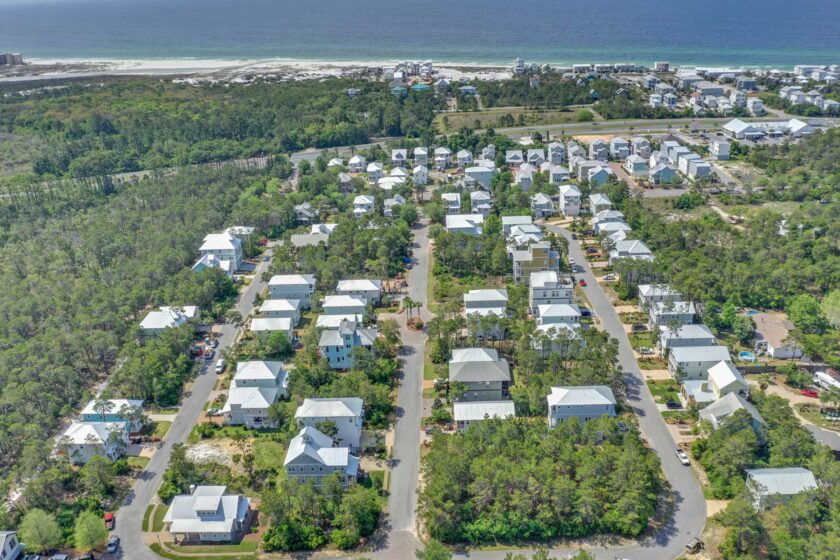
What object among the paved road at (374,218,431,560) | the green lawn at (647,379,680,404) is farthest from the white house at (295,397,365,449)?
the green lawn at (647,379,680,404)

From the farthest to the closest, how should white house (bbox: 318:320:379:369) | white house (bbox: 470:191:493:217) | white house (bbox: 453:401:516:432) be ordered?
white house (bbox: 470:191:493:217) → white house (bbox: 318:320:379:369) → white house (bbox: 453:401:516:432)

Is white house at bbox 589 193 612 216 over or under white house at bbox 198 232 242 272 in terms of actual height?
over

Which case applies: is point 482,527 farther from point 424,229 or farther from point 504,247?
point 424,229

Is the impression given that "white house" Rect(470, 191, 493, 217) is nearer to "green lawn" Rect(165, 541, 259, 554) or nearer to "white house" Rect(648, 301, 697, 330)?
"white house" Rect(648, 301, 697, 330)

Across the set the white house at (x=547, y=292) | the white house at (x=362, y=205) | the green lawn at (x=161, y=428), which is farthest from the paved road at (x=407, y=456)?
the white house at (x=362, y=205)

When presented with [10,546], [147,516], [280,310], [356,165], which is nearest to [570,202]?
[356,165]

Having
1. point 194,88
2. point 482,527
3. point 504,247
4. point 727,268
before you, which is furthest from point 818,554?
point 194,88
